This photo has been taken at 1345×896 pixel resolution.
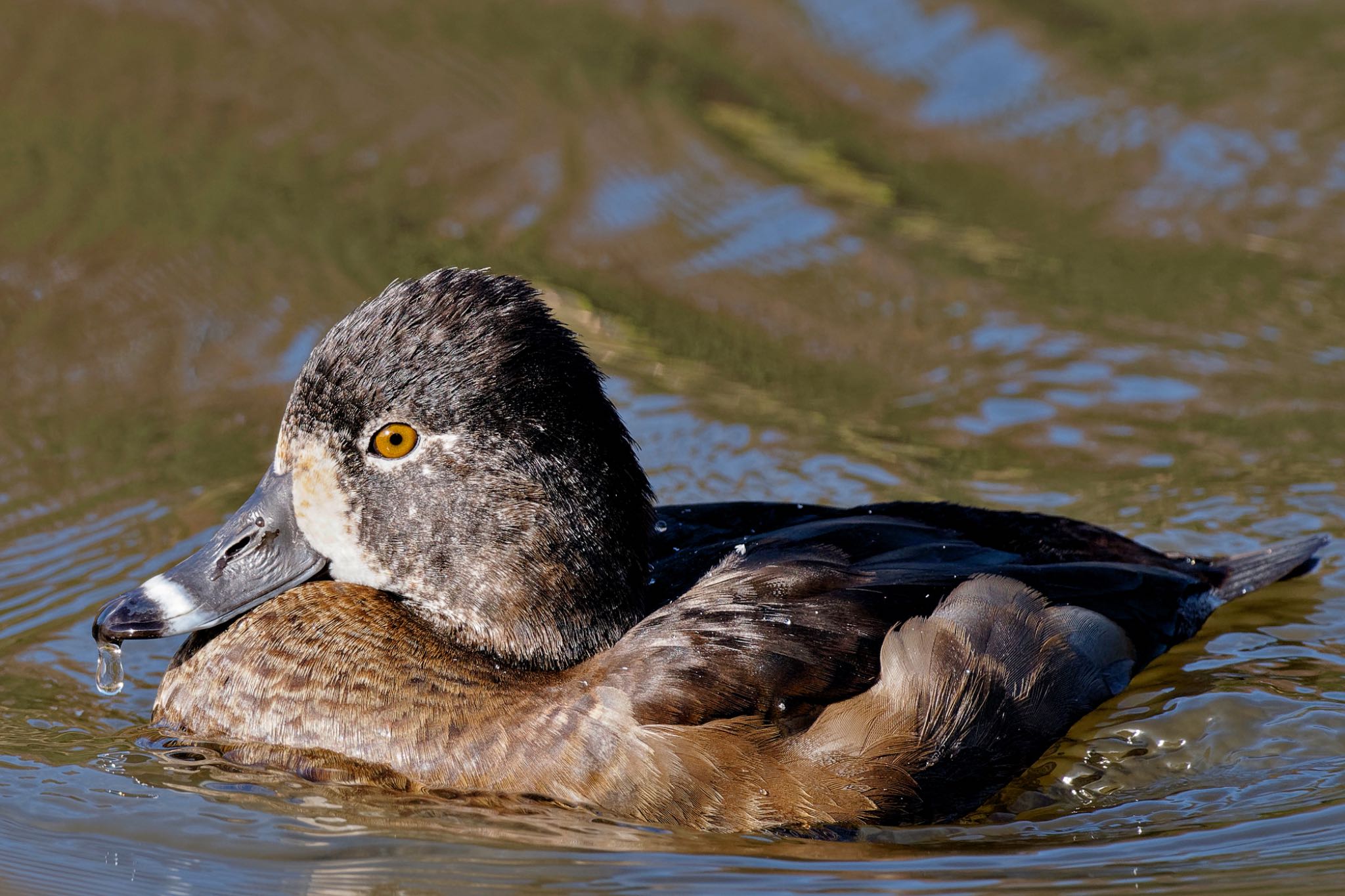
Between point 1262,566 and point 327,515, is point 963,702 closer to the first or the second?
point 1262,566

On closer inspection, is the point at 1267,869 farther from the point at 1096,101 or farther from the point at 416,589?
the point at 1096,101

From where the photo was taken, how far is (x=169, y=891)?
14.5ft

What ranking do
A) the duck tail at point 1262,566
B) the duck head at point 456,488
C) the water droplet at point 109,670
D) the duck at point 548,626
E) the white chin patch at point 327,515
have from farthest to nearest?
the duck tail at point 1262,566
the water droplet at point 109,670
the white chin patch at point 327,515
the duck head at point 456,488
the duck at point 548,626

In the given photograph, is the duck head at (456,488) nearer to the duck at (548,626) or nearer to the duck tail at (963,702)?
the duck at (548,626)

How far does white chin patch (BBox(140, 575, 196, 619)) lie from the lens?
5.19 metres

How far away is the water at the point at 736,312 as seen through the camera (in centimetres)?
473

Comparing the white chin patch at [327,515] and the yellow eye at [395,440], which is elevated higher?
the yellow eye at [395,440]

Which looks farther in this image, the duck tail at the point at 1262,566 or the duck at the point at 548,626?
the duck tail at the point at 1262,566

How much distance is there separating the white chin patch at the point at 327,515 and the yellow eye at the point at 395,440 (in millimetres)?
158

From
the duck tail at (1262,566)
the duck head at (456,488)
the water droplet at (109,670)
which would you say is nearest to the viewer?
the duck head at (456,488)

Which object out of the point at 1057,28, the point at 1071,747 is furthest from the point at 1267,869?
the point at 1057,28

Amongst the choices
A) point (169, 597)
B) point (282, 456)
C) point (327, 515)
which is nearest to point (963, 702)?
point (327, 515)

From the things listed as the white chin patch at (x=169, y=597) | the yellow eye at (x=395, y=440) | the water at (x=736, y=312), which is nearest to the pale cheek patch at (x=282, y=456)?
the yellow eye at (x=395, y=440)

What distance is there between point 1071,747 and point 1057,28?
6.58 metres
